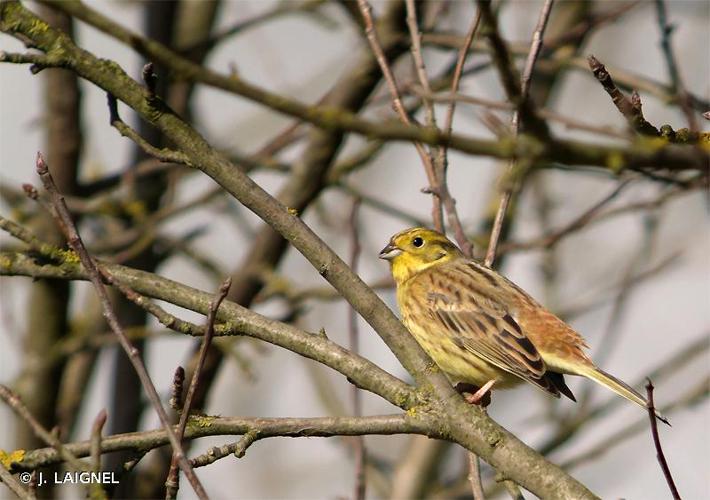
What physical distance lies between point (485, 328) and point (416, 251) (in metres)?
0.75

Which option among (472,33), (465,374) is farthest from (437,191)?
(465,374)

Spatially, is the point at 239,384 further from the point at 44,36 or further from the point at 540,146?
the point at 540,146

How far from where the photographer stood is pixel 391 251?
616 cm

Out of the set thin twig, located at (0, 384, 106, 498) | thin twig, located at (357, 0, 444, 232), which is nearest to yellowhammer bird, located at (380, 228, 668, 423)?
thin twig, located at (357, 0, 444, 232)

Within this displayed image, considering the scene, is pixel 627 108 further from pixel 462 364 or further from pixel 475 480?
pixel 462 364

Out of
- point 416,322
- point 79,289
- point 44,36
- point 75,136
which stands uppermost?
point 79,289

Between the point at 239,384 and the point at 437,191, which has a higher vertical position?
the point at 239,384

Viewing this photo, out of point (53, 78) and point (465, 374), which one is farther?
point (53, 78)

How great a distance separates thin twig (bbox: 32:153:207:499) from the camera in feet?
9.25

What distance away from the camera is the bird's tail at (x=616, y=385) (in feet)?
15.7

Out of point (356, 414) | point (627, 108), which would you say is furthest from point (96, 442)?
point (356, 414)

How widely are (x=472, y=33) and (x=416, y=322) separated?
5.56 ft

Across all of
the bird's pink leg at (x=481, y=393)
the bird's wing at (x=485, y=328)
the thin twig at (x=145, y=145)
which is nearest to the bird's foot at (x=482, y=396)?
the bird's pink leg at (x=481, y=393)

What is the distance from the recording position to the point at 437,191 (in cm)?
459
